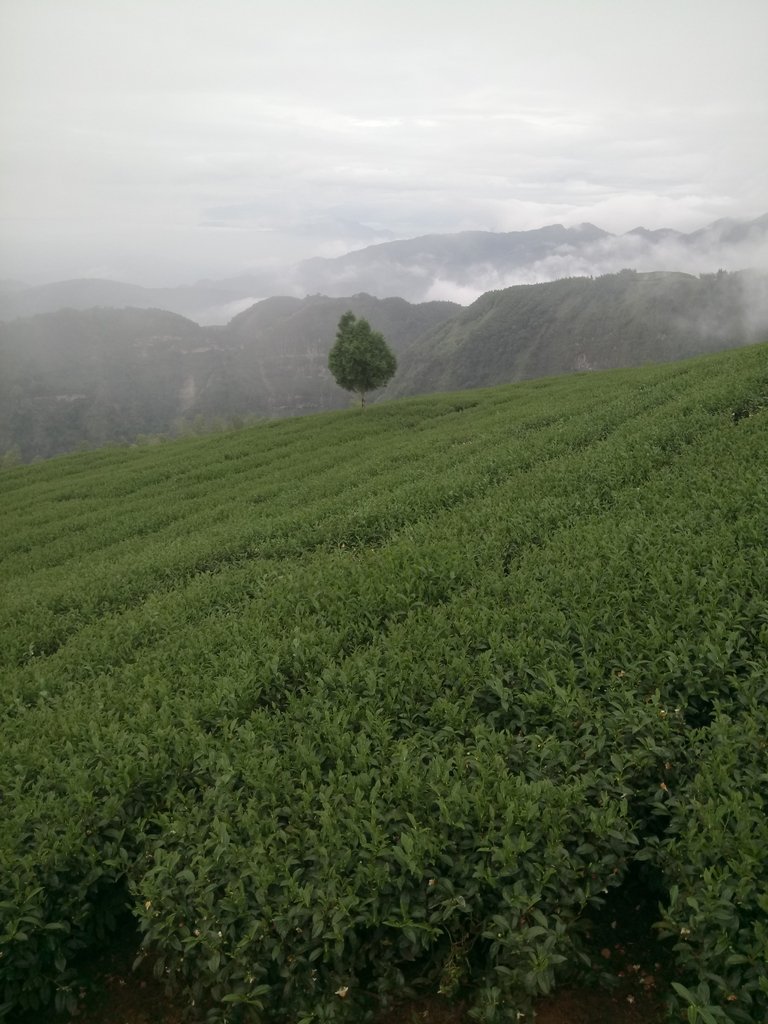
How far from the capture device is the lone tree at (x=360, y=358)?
48.8 metres

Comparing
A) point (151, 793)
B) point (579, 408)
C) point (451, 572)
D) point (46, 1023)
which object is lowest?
point (46, 1023)

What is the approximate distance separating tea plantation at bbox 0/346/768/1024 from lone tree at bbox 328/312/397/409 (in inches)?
1459

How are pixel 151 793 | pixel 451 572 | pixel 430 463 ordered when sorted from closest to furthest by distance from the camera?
pixel 151 793 → pixel 451 572 → pixel 430 463

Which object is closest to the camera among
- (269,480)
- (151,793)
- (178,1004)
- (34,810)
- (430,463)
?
(178,1004)

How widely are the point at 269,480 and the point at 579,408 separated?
512 inches

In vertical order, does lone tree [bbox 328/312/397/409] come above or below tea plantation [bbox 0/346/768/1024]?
above

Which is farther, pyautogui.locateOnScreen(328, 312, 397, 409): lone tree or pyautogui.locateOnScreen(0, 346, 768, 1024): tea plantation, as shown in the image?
pyautogui.locateOnScreen(328, 312, 397, 409): lone tree

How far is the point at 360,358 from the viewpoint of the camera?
160ft

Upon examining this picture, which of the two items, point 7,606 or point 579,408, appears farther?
point 579,408

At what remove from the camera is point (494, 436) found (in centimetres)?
2441

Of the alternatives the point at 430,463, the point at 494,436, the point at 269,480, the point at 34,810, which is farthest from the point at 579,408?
the point at 34,810

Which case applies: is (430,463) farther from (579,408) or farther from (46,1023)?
(46,1023)

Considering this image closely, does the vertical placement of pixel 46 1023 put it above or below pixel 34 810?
below

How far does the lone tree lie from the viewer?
48844 millimetres
